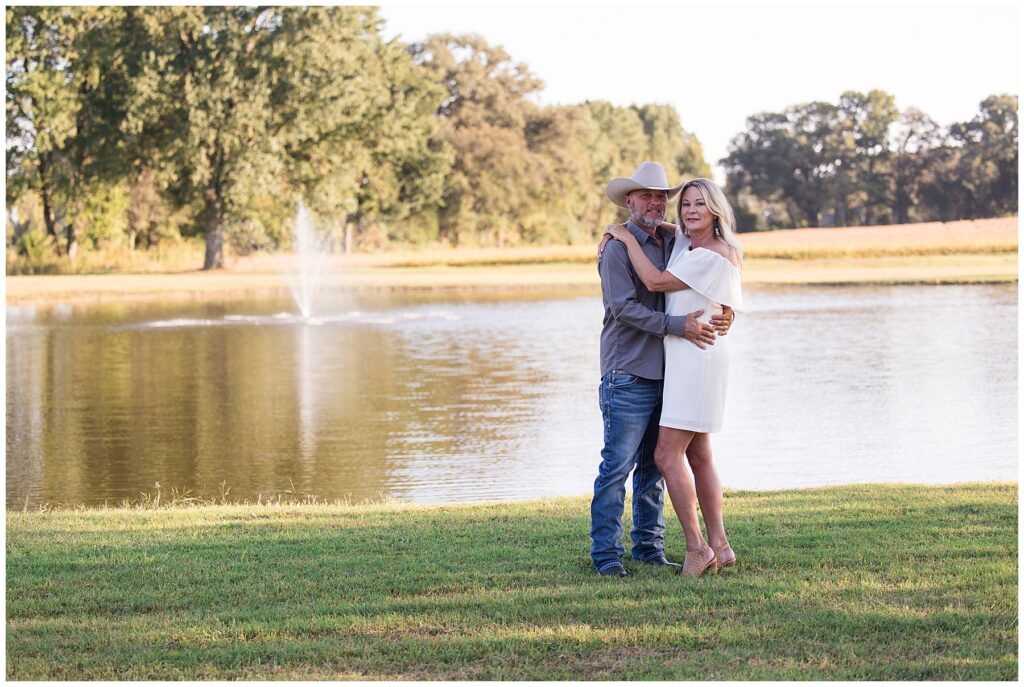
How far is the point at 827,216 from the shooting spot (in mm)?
92938

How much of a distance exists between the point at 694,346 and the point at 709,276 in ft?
1.06

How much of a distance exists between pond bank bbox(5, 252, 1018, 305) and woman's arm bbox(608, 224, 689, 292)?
1220 inches

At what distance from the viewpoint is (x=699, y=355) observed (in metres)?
5.72

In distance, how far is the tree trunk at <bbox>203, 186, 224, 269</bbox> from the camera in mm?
45156

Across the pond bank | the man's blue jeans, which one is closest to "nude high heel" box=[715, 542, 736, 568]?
the man's blue jeans

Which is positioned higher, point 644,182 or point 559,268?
point 644,182

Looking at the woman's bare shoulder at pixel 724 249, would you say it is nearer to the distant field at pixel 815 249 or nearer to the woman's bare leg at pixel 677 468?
the woman's bare leg at pixel 677 468

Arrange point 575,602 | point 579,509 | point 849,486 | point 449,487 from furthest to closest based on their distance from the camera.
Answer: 1. point 449,487
2. point 849,486
3. point 579,509
4. point 575,602

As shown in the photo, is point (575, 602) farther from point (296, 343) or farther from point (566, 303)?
point (566, 303)

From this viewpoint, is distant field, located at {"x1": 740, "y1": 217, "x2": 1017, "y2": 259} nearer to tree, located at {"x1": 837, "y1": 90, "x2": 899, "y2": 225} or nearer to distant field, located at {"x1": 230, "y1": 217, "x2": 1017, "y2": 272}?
distant field, located at {"x1": 230, "y1": 217, "x2": 1017, "y2": 272}

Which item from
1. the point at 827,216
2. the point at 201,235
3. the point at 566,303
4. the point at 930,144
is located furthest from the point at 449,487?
the point at 827,216

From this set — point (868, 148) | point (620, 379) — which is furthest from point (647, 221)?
point (868, 148)

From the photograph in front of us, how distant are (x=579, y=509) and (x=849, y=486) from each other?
2.03m

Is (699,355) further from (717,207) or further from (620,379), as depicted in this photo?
(717,207)
